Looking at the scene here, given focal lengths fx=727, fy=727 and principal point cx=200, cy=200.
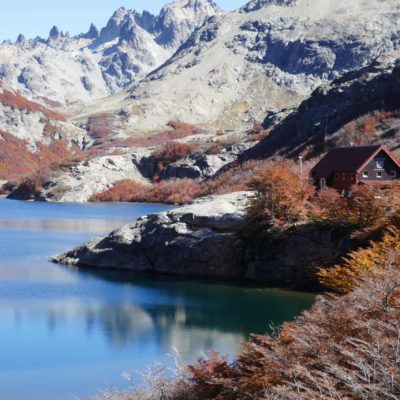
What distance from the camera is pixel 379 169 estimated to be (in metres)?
64.4

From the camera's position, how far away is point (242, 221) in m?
55.4

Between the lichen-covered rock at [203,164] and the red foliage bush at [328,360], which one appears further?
the lichen-covered rock at [203,164]

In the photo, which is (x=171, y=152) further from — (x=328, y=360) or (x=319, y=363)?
(x=328, y=360)

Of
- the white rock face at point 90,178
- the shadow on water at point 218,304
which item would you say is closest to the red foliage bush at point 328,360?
the shadow on water at point 218,304

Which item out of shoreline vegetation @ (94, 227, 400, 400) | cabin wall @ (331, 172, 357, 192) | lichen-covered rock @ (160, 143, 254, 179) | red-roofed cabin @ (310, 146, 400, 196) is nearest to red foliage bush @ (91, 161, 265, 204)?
lichen-covered rock @ (160, 143, 254, 179)

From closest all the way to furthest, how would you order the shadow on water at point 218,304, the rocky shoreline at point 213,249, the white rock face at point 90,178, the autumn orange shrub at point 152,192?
1. the shadow on water at point 218,304
2. the rocky shoreline at point 213,249
3. the autumn orange shrub at point 152,192
4. the white rock face at point 90,178

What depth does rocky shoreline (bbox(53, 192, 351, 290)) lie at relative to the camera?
50344mm

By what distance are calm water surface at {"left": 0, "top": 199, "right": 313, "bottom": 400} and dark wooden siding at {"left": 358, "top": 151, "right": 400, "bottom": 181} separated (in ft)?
64.5

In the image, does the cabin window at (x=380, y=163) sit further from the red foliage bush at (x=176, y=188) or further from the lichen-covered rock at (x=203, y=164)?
the lichen-covered rock at (x=203, y=164)

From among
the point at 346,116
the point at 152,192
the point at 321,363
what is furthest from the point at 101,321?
the point at 152,192

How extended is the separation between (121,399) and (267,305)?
86.6ft

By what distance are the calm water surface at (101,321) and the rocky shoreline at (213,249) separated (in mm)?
2577

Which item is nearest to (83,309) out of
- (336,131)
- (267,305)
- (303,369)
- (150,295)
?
(150,295)

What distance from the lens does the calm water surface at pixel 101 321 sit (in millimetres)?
28688
